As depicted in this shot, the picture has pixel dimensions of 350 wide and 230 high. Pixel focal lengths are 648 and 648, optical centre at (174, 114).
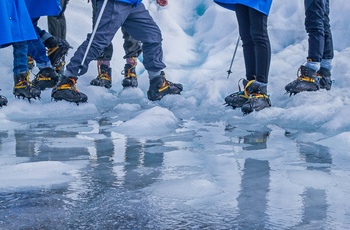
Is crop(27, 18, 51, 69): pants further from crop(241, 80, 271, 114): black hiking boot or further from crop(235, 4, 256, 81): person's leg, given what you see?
crop(241, 80, 271, 114): black hiking boot

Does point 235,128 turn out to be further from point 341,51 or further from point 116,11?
point 341,51

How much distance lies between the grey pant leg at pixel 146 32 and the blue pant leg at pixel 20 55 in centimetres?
91

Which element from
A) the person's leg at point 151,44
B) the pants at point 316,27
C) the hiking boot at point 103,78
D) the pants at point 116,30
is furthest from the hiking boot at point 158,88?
the pants at point 316,27

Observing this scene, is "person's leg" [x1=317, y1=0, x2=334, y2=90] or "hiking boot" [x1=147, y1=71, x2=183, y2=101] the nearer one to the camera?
"person's leg" [x1=317, y1=0, x2=334, y2=90]

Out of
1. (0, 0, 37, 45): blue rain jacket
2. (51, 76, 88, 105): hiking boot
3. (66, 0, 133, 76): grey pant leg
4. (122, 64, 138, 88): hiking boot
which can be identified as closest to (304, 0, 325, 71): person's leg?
(66, 0, 133, 76): grey pant leg

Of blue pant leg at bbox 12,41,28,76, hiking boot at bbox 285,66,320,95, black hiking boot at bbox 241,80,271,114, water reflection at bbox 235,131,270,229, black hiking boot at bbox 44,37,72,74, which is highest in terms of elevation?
black hiking boot at bbox 44,37,72,74

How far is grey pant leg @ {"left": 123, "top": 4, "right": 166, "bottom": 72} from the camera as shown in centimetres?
575

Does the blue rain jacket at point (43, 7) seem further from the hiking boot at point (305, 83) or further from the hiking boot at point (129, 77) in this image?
the hiking boot at point (305, 83)

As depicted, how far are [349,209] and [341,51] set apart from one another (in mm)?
5687

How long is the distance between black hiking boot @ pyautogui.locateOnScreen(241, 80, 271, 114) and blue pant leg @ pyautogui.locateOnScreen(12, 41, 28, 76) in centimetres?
199

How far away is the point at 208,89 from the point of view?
6.32 metres

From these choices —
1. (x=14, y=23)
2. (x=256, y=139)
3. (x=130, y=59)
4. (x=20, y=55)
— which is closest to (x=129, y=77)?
(x=130, y=59)

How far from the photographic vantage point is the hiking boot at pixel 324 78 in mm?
5973

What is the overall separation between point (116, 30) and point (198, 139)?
193cm
